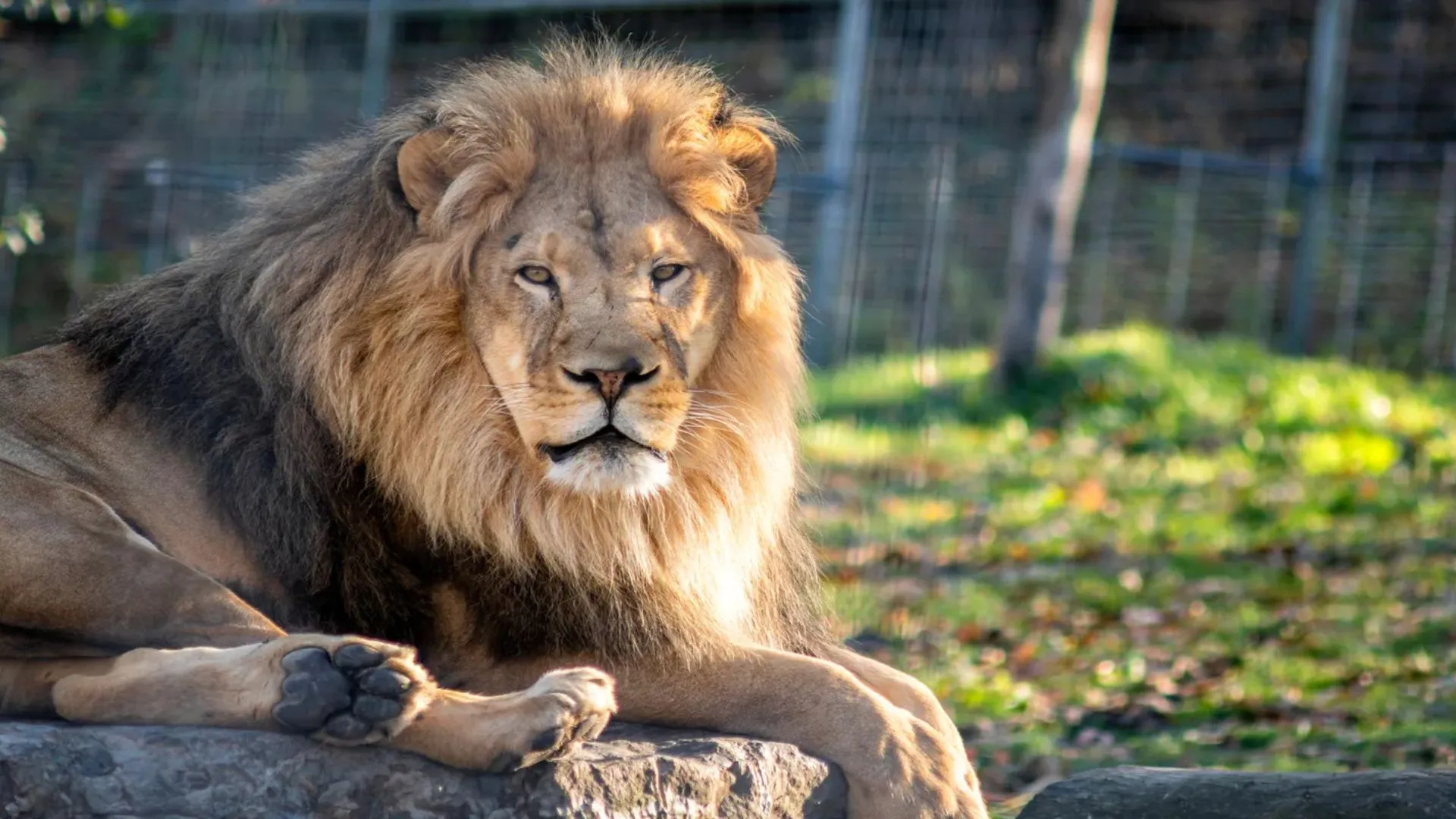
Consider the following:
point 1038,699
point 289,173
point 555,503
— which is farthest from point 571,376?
point 1038,699

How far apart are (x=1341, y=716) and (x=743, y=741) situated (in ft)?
9.94

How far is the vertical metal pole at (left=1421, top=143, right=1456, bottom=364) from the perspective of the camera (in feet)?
37.7

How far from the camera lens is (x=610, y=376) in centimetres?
297

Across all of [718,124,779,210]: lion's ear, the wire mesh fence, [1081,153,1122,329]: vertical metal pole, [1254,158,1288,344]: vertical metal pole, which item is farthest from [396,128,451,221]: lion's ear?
[1254,158,1288,344]: vertical metal pole

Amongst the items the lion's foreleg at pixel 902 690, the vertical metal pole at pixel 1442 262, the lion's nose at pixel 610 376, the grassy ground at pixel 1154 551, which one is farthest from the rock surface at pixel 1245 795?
the vertical metal pole at pixel 1442 262

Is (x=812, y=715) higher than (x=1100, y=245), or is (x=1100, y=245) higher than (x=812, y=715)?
(x=1100, y=245)

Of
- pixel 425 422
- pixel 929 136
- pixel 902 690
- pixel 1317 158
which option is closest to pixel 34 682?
pixel 425 422

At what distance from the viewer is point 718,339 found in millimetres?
3307

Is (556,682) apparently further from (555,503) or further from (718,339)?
(718,339)

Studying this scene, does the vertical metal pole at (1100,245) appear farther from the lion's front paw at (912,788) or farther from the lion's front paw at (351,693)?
the lion's front paw at (351,693)

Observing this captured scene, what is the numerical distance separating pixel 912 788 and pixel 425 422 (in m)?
1.08

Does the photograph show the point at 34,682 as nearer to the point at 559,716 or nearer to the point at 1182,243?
the point at 559,716

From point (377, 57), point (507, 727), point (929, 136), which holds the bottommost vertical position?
point (507, 727)

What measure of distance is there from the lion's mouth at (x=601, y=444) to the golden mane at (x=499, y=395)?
107 mm
